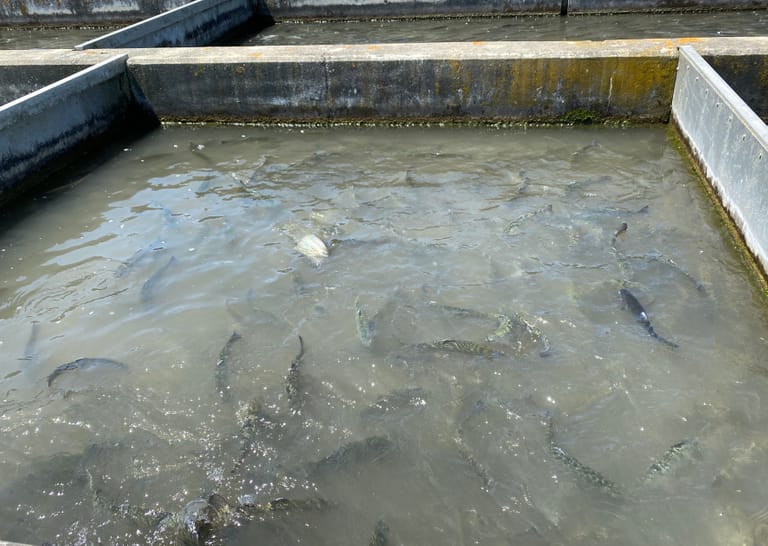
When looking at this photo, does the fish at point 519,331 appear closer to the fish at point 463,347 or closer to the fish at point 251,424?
the fish at point 463,347

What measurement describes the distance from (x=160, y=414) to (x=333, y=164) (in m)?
4.34

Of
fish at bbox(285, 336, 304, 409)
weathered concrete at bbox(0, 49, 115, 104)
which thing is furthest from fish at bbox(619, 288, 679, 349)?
weathered concrete at bbox(0, 49, 115, 104)

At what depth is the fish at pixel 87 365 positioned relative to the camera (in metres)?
4.42

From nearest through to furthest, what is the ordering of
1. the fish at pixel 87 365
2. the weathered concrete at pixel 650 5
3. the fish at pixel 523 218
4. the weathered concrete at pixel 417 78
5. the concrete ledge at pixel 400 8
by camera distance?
the fish at pixel 87 365 < the fish at pixel 523 218 < the weathered concrete at pixel 417 78 < the weathered concrete at pixel 650 5 < the concrete ledge at pixel 400 8

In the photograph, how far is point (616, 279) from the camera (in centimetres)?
502

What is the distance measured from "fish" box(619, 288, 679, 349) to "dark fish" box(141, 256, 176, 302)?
13.2ft

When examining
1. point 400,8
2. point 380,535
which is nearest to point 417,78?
point 380,535

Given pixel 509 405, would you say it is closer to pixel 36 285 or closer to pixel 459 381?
pixel 459 381

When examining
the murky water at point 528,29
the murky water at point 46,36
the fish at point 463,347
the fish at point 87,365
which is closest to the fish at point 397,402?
the fish at point 463,347

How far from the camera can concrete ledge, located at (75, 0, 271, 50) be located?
1045 centimetres

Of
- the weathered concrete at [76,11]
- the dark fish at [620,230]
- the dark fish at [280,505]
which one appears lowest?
the dark fish at [280,505]

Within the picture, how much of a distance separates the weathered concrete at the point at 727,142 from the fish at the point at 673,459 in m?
2.09

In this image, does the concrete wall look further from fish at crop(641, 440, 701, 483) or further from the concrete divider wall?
fish at crop(641, 440, 701, 483)

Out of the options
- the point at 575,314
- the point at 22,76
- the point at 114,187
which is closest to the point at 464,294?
the point at 575,314
